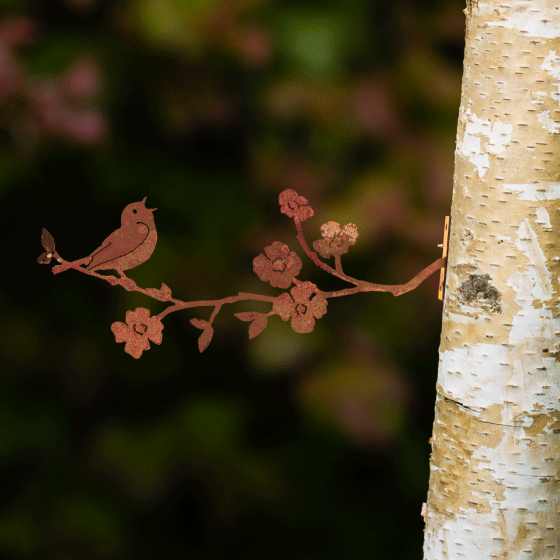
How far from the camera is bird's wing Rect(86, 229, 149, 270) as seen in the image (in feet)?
2.59

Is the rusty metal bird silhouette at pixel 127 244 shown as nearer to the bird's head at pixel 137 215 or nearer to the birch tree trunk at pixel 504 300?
the bird's head at pixel 137 215

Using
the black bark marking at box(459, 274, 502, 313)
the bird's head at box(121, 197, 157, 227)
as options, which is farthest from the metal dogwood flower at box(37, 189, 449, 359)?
the black bark marking at box(459, 274, 502, 313)

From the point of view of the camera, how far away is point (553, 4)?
2.04 ft

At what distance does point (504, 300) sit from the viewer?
0.66 metres

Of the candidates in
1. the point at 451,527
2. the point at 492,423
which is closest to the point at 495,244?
the point at 492,423

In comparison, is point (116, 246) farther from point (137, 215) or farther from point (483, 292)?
point (483, 292)

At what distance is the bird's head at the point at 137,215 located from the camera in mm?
795

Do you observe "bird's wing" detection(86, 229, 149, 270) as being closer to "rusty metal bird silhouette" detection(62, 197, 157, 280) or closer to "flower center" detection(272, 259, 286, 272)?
"rusty metal bird silhouette" detection(62, 197, 157, 280)

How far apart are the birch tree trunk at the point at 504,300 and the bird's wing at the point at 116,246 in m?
0.33

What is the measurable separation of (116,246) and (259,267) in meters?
0.16

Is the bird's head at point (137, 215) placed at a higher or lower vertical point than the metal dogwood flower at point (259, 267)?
higher

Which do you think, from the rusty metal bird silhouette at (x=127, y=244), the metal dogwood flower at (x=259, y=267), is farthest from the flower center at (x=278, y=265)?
the rusty metal bird silhouette at (x=127, y=244)

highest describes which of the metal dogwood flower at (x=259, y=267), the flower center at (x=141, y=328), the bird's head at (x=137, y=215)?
the bird's head at (x=137, y=215)

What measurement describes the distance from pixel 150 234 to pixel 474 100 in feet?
1.19
